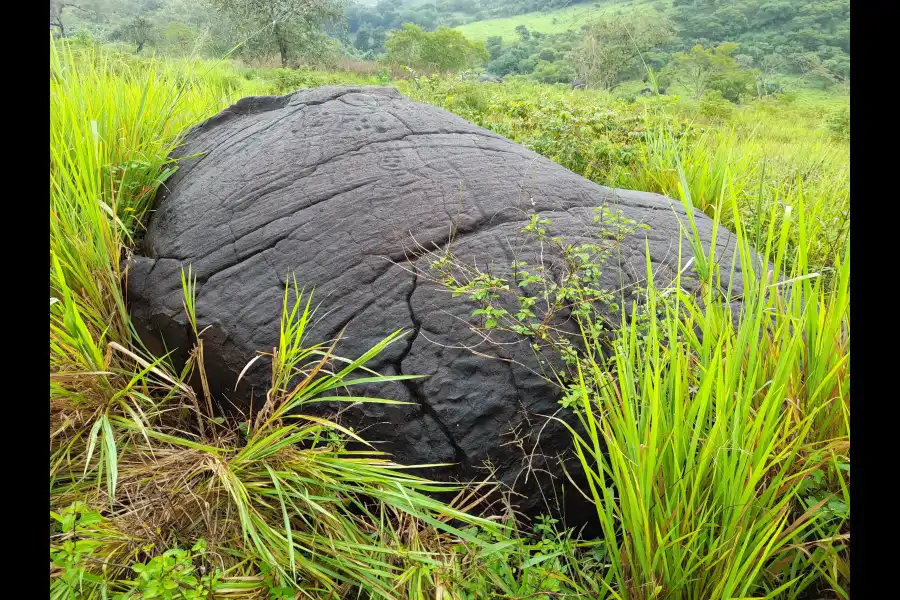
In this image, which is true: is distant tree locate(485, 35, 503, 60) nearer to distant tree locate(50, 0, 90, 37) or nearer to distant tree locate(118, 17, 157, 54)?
distant tree locate(118, 17, 157, 54)

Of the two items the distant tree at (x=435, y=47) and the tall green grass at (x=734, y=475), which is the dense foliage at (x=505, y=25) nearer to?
the distant tree at (x=435, y=47)

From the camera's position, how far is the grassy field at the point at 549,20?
22797 millimetres

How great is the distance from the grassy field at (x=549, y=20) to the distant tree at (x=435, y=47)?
2.27m

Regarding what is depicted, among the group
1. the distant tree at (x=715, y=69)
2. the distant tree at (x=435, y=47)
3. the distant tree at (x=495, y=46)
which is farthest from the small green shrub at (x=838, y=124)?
the distant tree at (x=495, y=46)

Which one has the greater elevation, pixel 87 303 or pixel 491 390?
pixel 87 303

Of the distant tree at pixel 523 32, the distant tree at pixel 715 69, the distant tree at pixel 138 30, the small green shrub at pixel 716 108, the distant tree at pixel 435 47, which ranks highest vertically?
the distant tree at pixel 138 30

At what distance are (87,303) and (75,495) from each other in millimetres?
821

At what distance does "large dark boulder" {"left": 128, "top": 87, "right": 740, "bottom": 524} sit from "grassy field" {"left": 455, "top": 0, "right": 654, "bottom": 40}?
2173 centimetres

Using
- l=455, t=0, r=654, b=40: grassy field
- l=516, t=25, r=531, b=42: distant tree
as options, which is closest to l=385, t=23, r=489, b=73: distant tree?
l=455, t=0, r=654, b=40: grassy field

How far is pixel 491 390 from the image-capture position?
5.76 feet
